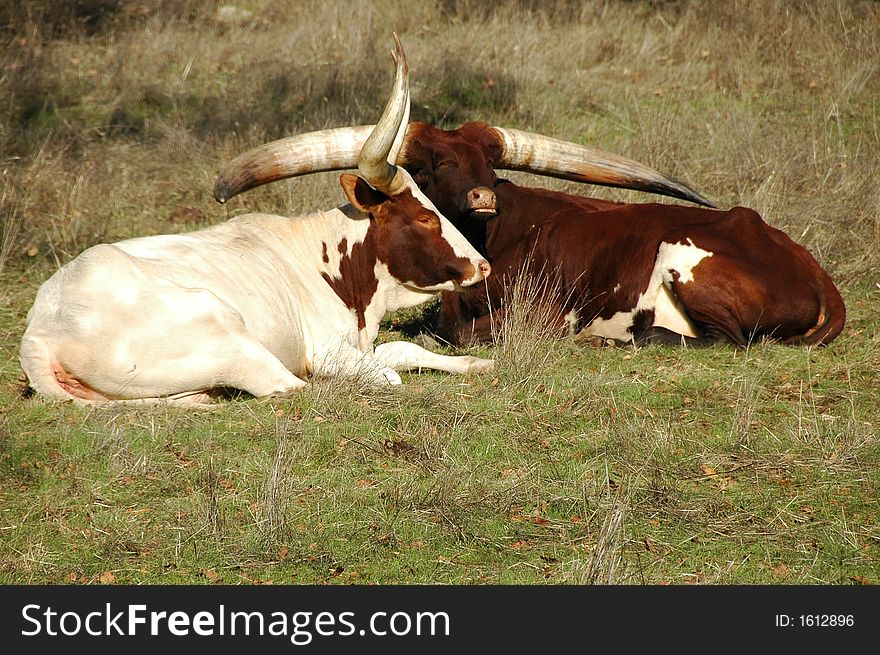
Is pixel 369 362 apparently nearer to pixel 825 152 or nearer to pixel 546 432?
pixel 546 432

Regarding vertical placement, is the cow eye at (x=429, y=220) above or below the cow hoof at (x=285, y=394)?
above

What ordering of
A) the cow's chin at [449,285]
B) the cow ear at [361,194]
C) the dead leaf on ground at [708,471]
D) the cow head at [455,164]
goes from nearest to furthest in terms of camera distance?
the dead leaf on ground at [708,471]
the cow ear at [361,194]
the cow's chin at [449,285]
the cow head at [455,164]

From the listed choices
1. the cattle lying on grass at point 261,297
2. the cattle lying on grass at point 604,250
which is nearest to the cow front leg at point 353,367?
the cattle lying on grass at point 261,297

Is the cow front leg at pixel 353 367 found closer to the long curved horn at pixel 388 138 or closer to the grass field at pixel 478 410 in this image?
the grass field at pixel 478 410

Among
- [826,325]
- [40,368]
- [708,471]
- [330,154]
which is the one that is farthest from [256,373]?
[826,325]

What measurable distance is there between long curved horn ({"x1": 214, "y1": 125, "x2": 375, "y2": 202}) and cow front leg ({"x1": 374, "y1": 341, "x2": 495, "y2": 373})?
1.26 metres

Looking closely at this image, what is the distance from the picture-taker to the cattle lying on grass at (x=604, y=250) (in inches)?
303

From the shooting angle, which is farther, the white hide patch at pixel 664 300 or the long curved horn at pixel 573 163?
the long curved horn at pixel 573 163

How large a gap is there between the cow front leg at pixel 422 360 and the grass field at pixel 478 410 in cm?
10

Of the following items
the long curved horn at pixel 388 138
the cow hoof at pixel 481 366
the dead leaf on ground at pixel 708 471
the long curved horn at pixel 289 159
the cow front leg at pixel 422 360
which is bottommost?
the cow front leg at pixel 422 360

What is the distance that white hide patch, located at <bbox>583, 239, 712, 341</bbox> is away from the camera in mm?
7809

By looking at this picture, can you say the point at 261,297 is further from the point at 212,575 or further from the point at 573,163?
the point at 573,163

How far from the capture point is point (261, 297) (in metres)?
6.79

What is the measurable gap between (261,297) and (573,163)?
2.89 meters
